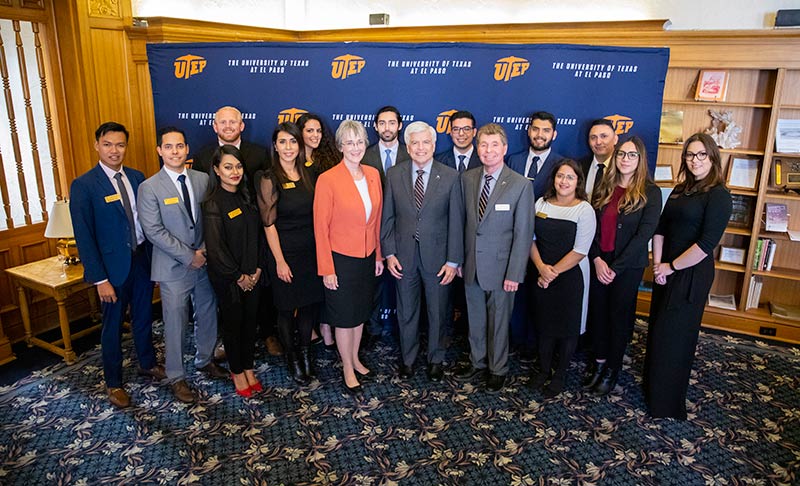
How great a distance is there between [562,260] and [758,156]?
2.53 meters

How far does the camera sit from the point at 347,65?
418 cm

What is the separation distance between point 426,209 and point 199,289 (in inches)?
59.1

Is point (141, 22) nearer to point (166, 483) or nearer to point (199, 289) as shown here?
point (199, 289)

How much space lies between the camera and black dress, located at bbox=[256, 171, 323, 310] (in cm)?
335

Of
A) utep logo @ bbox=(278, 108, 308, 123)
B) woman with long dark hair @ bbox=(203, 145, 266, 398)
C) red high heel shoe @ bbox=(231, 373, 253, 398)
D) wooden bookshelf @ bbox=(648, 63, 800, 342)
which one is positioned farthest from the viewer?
wooden bookshelf @ bbox=(648, 63, 800, 342)

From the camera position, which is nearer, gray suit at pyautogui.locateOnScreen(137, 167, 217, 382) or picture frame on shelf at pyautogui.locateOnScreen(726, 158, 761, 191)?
gray suit at pyautogui.locateOnScreen(137, 167, 217, 382)

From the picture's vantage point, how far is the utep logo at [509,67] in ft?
13.0

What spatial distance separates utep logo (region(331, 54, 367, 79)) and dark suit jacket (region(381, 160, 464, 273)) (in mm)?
1182

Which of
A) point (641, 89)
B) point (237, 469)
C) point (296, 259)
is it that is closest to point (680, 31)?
point (641, 89)

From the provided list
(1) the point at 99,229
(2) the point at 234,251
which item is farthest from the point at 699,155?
(1) the point at 99,229

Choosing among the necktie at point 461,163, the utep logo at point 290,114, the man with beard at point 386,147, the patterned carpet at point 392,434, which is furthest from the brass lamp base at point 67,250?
the necktie at point 461,163

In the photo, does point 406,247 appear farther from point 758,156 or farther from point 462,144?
point 758,156

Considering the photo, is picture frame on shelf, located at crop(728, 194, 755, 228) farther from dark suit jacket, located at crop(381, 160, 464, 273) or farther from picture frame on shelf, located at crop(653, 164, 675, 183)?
dark suit jacket, located at crop(381, 160, 464, 273)

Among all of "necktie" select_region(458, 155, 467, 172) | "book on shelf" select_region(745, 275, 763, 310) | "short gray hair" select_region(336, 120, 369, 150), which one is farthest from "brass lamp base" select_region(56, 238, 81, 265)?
"book on shelf" select_region(745, 275, 763, 310)
